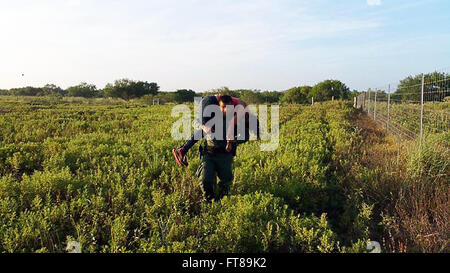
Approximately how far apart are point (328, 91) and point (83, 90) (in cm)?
6502

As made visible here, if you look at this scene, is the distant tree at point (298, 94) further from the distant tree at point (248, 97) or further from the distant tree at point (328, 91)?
the distant tree at point (248, 97)

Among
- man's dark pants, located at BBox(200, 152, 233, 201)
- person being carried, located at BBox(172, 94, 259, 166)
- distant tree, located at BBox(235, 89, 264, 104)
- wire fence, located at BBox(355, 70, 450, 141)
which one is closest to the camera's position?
person being carried, located at BBox(172, 94, 259, 166)

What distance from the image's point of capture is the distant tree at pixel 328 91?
66.8m

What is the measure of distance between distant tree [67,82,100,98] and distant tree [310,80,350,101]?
60.6m

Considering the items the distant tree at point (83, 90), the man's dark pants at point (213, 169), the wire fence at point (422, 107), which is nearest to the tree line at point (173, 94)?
the distant tree at point (83, 90)

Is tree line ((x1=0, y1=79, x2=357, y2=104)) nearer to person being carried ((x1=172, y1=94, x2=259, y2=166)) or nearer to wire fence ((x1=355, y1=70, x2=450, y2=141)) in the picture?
wire fence ((x1=355, y1=70, x2=450, y2=141))

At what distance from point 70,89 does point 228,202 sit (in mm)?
89329

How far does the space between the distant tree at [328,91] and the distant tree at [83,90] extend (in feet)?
199

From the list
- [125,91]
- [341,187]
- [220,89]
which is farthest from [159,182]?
[125,91]

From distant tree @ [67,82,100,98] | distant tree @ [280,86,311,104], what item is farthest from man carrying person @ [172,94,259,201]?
distant tree @ [67,82,100,98]

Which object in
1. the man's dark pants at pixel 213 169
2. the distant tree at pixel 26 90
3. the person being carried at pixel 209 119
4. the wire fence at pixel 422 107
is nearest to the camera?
the person being carried at pixel 209 119

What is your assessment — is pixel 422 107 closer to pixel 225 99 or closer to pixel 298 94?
pixel 225 99

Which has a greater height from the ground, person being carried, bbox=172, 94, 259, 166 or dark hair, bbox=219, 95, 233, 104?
dark hair, bbox=219, 95, 233, 104

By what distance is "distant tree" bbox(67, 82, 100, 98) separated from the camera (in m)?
81.0
